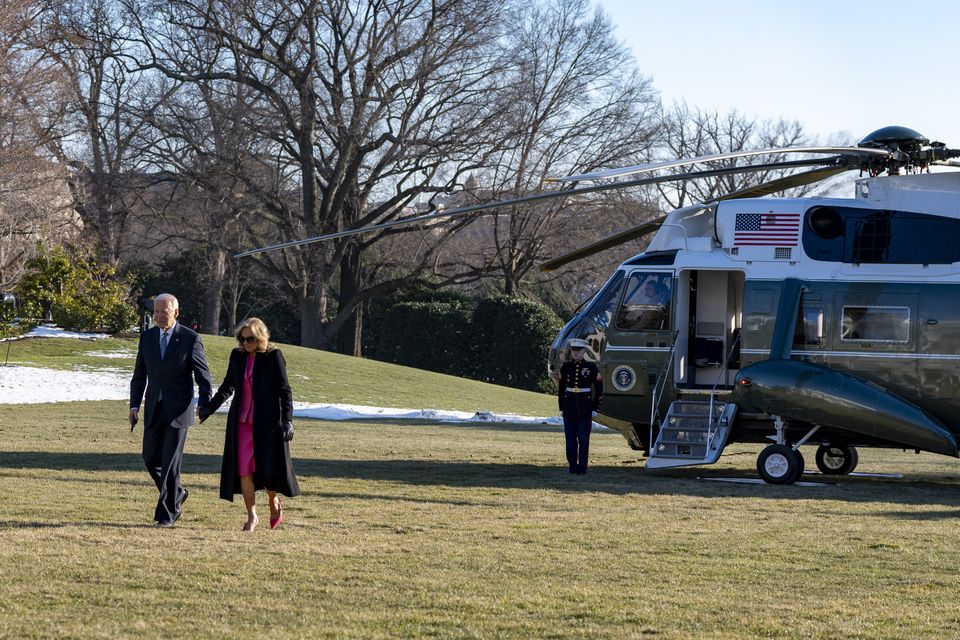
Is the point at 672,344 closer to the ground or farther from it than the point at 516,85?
closer to the ground

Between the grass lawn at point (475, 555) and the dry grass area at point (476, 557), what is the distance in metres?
0.02

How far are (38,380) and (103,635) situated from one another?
75.4 ft

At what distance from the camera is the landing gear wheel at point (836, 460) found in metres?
16.3

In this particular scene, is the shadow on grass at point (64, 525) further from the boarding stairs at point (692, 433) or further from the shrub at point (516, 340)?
the shrub at point (516, 340)

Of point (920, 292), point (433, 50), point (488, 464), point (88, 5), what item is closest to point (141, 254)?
point (88, 5)

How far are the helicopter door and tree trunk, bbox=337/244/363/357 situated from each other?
2835cm

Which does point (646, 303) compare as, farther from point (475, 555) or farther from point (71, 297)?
point (71, 297)

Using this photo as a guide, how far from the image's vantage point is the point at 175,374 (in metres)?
9.55

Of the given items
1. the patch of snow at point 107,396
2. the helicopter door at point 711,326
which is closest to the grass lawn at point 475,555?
the helicopter door at point 711,326

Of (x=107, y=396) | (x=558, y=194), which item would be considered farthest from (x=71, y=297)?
(x=558, y=194)

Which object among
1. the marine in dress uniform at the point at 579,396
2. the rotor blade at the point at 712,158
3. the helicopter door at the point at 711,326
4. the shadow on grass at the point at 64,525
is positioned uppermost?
the rotor blade at the point at 712,158

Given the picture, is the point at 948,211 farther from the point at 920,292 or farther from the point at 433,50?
the point at 433,50

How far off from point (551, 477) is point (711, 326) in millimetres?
3150

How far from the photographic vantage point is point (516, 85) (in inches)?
1551
